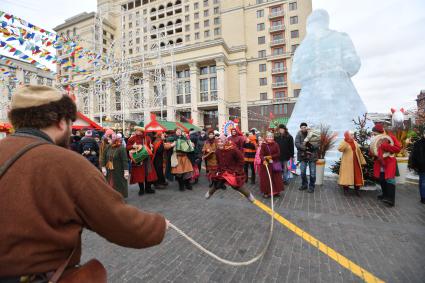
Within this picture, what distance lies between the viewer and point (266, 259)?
Result: 330 cm

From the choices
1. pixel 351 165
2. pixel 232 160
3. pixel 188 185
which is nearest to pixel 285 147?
pixel 351 165

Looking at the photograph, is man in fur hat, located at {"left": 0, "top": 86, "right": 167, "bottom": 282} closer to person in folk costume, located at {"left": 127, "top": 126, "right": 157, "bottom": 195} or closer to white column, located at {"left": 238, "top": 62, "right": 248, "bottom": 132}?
person in folk costume, located at {"left": 127, "top": 126, "right": 157, "bottom": 195}

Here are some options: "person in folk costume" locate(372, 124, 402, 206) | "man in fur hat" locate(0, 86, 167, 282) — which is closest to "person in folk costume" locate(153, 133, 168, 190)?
"person in folk costume" locate(372, 124, 402, 206)

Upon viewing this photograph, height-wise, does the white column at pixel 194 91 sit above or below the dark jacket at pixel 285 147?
above

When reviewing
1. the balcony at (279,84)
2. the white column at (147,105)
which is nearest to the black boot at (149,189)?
the white column at (147,105)

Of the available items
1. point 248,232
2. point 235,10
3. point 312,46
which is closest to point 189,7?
point 235,10

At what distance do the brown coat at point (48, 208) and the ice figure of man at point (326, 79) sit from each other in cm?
1070

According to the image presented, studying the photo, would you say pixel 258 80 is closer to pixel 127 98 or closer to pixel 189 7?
pixel 189 7

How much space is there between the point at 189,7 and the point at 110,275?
61.5m

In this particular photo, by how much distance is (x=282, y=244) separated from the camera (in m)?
3.72

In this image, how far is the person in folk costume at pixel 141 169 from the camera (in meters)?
7.12

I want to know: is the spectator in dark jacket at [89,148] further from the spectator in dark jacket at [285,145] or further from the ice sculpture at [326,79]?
the ice sculpture at [326,79]

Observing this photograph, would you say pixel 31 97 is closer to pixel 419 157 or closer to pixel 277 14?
pixel 419 157

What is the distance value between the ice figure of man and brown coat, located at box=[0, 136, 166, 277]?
10.7 metres
